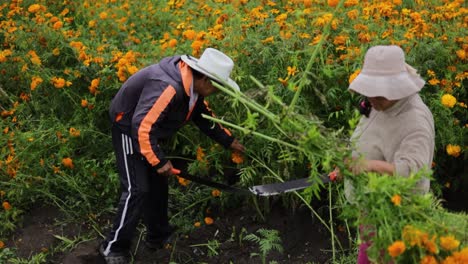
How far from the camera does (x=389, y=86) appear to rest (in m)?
2.09

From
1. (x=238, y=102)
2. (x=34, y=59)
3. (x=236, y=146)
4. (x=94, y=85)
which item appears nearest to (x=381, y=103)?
(x=238, y=102)

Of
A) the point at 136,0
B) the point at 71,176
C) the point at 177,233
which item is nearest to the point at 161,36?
the point at 136,0

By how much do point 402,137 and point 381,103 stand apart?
16 centimetres

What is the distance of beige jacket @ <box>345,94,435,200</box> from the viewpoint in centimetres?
209

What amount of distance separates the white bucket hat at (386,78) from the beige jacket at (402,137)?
8cm

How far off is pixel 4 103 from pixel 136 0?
6.32 ft

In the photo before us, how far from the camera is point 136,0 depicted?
588 centimetres

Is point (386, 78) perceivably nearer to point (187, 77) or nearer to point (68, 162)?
point (187, 77)

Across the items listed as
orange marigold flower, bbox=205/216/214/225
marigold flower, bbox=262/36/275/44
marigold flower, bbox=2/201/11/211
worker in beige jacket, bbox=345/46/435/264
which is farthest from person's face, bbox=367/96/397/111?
marigold flower, bbox=2/201/11/211

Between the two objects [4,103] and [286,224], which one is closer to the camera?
[286,224]

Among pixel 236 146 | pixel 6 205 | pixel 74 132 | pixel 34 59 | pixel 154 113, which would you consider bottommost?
pixel 6 205

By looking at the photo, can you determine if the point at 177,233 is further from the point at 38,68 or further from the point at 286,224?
the point at 38,68

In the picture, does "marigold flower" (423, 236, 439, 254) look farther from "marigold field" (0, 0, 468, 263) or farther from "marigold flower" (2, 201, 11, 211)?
"marigold flower" (2, 201, 11, 211)

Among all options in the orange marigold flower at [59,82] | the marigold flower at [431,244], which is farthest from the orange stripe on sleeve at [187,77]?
the marigold flower at [431,244]
